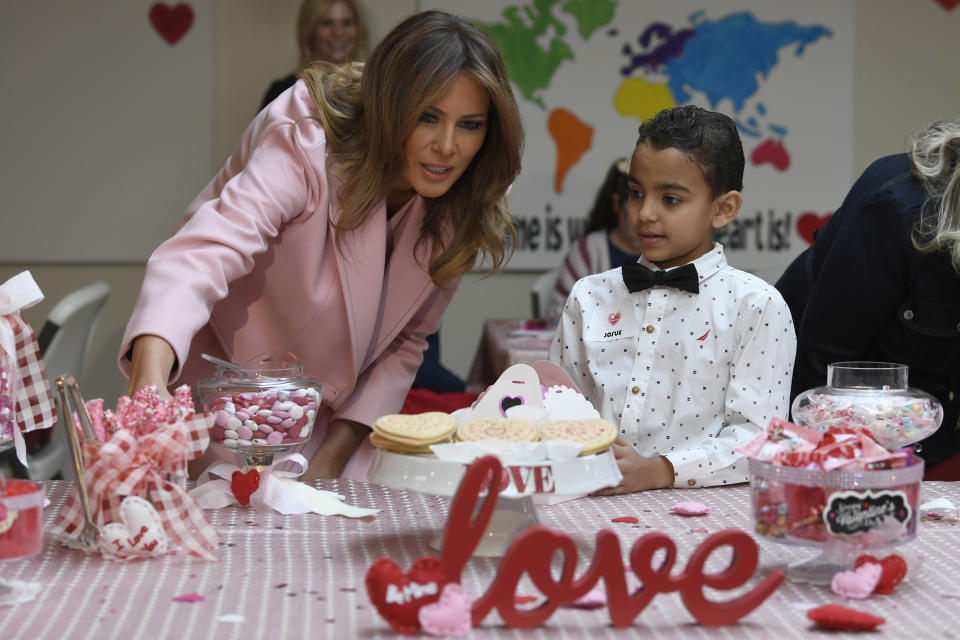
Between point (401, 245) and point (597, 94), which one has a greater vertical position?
point (597, 94)

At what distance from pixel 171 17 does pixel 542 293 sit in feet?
6.99

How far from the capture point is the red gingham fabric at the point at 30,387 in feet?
4.88

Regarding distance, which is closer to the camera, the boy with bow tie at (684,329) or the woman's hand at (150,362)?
the woman's hand at (150,362)

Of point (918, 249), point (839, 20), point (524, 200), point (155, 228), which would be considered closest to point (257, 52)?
point (155, 228)

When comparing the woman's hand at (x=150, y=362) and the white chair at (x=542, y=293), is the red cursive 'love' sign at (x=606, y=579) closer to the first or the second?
the woman's hand at (x=150, y=362)

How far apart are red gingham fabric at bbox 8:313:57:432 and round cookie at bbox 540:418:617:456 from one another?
2.31 ft

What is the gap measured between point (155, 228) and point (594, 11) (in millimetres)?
2357

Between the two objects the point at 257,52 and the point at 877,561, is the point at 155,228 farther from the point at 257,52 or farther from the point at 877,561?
the point at 877,561

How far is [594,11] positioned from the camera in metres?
5.34

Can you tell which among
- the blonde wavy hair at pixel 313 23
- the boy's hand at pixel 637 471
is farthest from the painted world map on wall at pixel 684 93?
the boy's hand at pixel 637 471

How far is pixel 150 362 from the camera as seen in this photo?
1445 millimetres

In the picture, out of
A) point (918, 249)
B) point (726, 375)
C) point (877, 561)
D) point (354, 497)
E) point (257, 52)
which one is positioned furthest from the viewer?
point (257, 52)

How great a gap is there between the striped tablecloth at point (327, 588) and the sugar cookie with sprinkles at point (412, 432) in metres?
0.14

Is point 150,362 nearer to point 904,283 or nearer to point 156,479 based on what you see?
point 156,479
